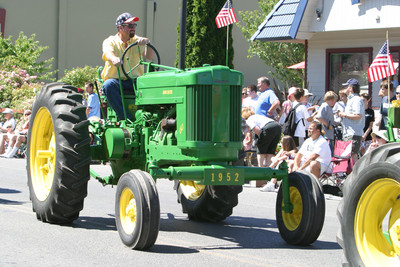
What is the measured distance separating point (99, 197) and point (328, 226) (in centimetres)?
400

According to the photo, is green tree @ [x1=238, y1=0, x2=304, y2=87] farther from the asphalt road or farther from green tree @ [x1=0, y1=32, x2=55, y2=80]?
the asphalt road

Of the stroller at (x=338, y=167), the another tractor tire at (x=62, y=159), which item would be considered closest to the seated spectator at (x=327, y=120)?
the stroller at (x=338, y=167)

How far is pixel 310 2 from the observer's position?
1948 centimetres

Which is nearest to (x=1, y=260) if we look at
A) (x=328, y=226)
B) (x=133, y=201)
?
(x=133, y=201)

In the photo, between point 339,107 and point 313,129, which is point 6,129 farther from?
point 313,129

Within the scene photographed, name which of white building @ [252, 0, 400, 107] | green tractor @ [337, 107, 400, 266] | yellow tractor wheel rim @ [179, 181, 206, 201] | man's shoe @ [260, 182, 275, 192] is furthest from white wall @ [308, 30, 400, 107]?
green tractor @ [337, 107, 400, 266]

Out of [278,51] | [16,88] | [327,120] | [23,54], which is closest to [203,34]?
[278,51]

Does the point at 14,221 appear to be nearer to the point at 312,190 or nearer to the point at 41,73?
the point at 312,190

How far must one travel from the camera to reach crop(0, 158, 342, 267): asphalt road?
7.22m

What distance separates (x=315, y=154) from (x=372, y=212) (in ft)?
23.4

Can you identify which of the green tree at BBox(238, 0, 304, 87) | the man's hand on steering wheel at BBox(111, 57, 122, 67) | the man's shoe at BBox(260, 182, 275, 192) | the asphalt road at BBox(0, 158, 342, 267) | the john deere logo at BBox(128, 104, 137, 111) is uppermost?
the green tree at BBox(238, 0, 304, 87)

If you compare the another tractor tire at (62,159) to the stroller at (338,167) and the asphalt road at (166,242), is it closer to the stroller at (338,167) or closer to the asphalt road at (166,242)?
the asphalt road at (166,242)

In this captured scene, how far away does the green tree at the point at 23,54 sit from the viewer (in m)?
29.1

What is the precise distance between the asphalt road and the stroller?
223 cm
